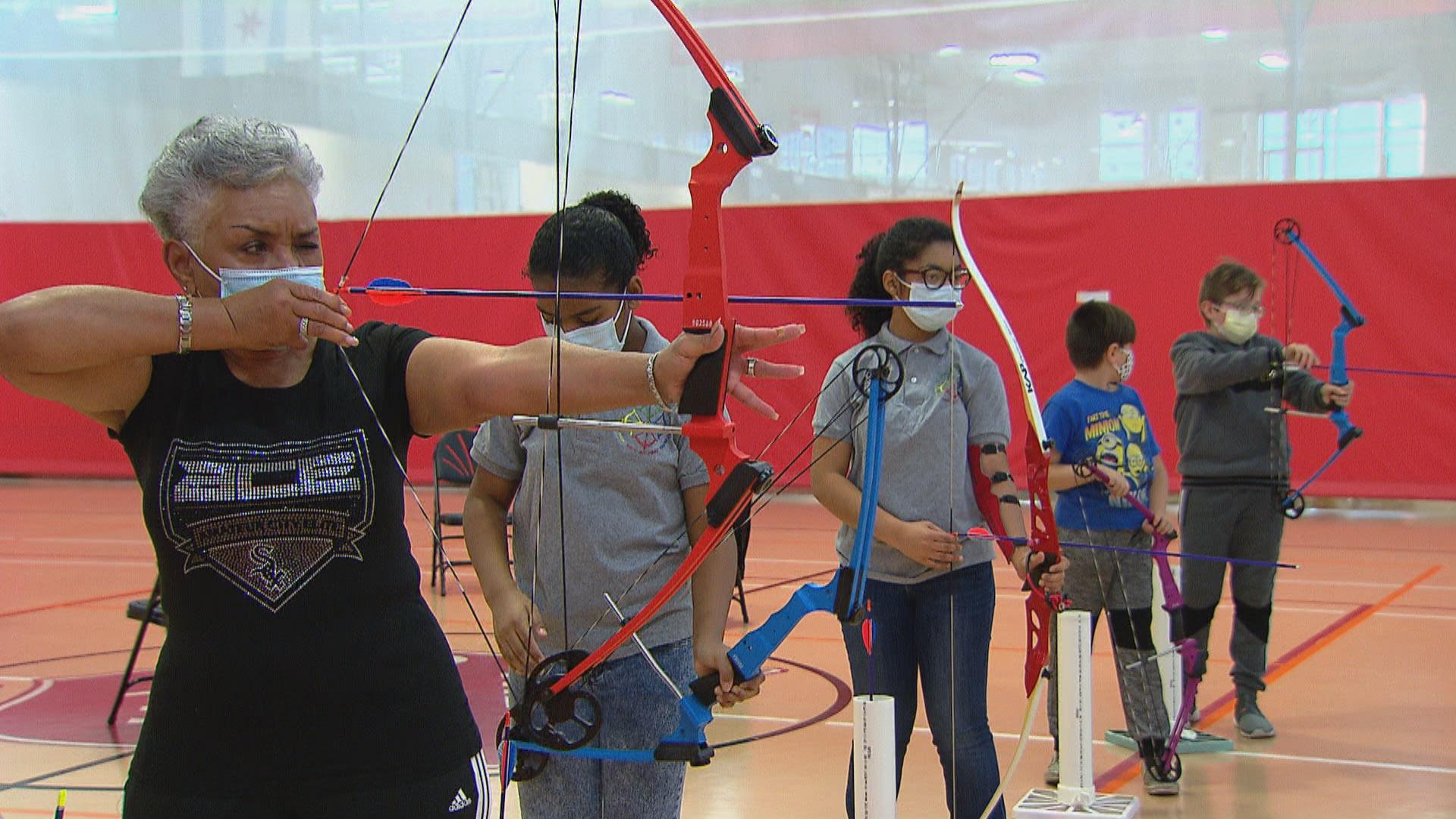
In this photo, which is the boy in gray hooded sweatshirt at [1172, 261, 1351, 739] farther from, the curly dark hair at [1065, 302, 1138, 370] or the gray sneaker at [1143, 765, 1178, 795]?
the gray sneaker at [1143, 765, 1178, 795]

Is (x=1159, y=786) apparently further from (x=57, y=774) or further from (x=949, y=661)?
(x=57, y=774)

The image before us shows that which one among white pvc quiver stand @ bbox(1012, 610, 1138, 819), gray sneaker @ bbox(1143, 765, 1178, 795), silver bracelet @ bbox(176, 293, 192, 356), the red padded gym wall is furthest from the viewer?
the red padded gym wall

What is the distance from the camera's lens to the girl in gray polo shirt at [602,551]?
1.74 meters

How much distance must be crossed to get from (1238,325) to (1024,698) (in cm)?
122

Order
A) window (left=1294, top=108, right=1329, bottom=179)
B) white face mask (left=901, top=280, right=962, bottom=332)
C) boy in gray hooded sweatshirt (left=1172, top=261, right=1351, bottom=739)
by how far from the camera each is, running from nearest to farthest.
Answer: white face mask (left=901, top=280, right=962, bottom=332) < boy in gray hooded sweatshirt (left=1172, top=261, right=1351, bottom=739) < window (left=1294, top=108, right=1329, bottom=179)

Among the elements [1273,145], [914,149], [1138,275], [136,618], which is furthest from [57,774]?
[1273,145]

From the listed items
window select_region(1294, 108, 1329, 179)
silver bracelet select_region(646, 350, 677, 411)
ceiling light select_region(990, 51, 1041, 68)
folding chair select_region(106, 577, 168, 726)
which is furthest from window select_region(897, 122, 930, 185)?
silver bracelet select_region(646, 350, 677, 411)

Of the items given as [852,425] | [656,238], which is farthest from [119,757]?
[656,238]

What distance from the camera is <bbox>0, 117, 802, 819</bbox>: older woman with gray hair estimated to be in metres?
1.21

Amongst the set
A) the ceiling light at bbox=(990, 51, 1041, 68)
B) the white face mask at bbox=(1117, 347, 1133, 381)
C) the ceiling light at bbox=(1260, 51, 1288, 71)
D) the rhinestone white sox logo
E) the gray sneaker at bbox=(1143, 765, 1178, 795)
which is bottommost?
the gray sneaker at bbox=(1143, 765, 1178, 795)

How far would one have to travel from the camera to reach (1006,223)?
8.28 meters

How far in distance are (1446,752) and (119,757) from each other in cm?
319

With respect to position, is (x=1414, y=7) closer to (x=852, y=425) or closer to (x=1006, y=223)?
(x=1006, y=223)

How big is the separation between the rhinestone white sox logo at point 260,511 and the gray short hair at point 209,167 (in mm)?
206
